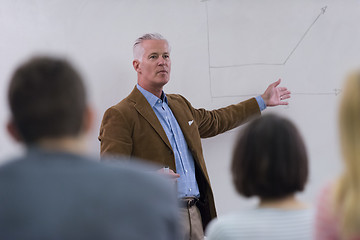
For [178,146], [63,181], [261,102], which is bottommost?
[178,146]

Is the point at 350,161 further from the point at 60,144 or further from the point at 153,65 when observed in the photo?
the point at 153,65

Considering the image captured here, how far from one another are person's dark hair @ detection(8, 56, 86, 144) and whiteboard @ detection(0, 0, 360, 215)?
1391 millimetres

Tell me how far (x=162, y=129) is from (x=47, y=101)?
137cm

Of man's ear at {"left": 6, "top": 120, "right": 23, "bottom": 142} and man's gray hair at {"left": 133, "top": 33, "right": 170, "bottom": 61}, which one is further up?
man's gray hair at {"left": 133, "top": 33, "right": 170, "bottom": 61}

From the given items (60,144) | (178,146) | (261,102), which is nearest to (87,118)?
(60,144)

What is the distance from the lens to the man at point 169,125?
2.26 m

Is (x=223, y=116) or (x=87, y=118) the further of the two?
(x=223, y=116)

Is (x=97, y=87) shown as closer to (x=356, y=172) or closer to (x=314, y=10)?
(x=314, y=10)

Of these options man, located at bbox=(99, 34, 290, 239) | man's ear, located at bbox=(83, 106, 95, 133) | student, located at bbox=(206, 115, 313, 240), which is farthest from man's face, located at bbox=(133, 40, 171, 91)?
man's ear, located at bbox=(83, 106, 95, 133)

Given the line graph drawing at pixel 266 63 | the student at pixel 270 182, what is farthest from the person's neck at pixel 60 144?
the line graph drawing at pixel 266 63

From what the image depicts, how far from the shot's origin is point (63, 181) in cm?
92

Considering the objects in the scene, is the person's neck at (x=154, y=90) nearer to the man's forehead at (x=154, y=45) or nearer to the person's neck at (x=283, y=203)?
the man's forehead at (x=154, y=45)

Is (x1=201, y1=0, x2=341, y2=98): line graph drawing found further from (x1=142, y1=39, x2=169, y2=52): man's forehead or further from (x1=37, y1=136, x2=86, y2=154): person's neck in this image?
(x1=37, y1=136, x2=86, y2=154): person's neck

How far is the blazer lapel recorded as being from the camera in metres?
2.29
